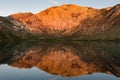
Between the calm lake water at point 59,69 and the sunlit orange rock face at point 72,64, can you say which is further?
the sunlit orange rock face at point 72,64

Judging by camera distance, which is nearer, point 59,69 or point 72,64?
point 59,69

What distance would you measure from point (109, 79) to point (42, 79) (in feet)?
41.9

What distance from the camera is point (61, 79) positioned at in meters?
54.9

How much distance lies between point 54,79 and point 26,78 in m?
5.41

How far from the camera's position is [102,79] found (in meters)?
57.0

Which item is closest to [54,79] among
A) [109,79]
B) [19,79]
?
[19,79]

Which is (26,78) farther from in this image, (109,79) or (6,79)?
(109,79)

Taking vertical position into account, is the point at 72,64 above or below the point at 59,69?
below

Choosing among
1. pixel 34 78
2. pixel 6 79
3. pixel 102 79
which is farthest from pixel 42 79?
pixel 102 79

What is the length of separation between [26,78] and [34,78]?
1583 mm

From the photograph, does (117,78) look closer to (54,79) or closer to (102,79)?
(102,79)

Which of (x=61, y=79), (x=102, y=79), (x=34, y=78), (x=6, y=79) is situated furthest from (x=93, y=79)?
(x=6, y=79)

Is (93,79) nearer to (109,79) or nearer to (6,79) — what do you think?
(109,79)

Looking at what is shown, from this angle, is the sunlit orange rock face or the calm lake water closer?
the calm lake water
